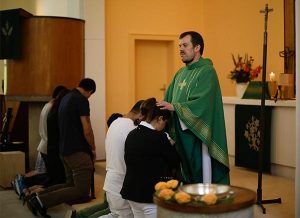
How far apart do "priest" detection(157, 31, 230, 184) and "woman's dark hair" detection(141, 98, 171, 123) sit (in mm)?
199

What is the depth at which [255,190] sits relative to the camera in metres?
7.38

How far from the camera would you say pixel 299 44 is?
4953 millimetres

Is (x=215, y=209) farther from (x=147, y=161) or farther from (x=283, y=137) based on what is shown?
(x=283, y=137)

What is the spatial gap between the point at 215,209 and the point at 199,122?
1.69m

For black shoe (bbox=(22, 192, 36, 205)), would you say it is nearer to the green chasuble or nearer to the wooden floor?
the wooden floor

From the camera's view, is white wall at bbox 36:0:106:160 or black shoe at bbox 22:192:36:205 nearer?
black shoe at bbox 22:192:36:205

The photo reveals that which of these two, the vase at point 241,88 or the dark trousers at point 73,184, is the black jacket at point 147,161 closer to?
the dark trousers at point 73,184

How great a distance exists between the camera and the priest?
14.5 feet

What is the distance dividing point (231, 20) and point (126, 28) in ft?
7.27

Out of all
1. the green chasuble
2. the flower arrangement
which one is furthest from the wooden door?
the green chasuble

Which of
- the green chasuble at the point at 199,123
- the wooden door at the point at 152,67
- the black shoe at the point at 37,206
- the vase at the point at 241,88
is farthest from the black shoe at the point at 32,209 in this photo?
the wooden door at the point at 152,67

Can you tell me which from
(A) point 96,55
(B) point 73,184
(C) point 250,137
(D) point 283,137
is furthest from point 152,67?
(B) point 73,184

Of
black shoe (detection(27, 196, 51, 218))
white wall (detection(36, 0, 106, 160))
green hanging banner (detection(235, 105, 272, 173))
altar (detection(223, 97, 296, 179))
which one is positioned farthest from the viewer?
white wall (detection(36, 0, 106, 160))

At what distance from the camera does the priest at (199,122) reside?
443 centimetres
